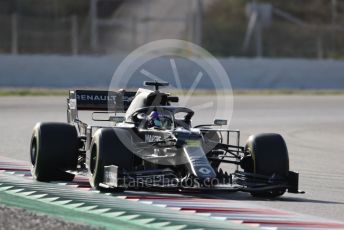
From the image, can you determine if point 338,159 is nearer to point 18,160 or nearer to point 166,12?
point 18,160

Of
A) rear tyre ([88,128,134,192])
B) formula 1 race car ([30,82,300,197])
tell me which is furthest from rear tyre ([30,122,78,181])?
rear tyre ([88,128,134,192])

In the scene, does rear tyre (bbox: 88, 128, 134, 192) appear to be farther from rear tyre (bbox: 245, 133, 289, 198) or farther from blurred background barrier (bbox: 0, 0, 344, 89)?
blurred background barrier (bbox: 0, 0, 344, 89)

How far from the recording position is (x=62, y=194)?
38.2 feet

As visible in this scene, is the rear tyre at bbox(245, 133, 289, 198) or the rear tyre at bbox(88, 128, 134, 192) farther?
the rear tyre at bbox(245, 133, 289, 198)

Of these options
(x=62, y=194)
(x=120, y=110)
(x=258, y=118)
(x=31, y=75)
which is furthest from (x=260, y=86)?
(x=62, y=194)

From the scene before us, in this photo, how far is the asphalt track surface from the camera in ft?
39.3

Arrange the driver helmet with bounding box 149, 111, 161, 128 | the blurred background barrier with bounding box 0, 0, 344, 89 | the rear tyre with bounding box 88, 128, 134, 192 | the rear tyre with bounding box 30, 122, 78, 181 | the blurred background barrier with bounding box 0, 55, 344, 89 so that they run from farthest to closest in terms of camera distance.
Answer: the blurred background barrier with bounding box 0, 0, 344, 89
the blurred background barrier with bounding box 0, 55, 344, 89
the rear tyre with bounding box 30, 122, 78, 181
the driver helmet with bounding box 149, 111, 161, 128
the rear tyre with bounding box 88, 128, 134, 192

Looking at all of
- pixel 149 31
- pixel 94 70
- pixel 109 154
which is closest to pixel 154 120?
pixel 109 154

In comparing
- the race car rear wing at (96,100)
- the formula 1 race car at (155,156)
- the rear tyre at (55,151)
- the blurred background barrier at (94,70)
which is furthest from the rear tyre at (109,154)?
the blurred background barrier at (94,70)

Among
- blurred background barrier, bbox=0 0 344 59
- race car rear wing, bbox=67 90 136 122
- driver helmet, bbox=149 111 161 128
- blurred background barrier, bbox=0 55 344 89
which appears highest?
blurred background barrier, bbox=0 0 344 59

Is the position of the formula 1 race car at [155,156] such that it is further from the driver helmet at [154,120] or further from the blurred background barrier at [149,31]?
the blurred background barrier at [149,31]

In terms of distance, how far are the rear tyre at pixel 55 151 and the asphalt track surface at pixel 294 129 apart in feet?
6.53

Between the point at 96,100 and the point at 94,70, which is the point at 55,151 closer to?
the point at 96,100

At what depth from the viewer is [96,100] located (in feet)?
47.4
